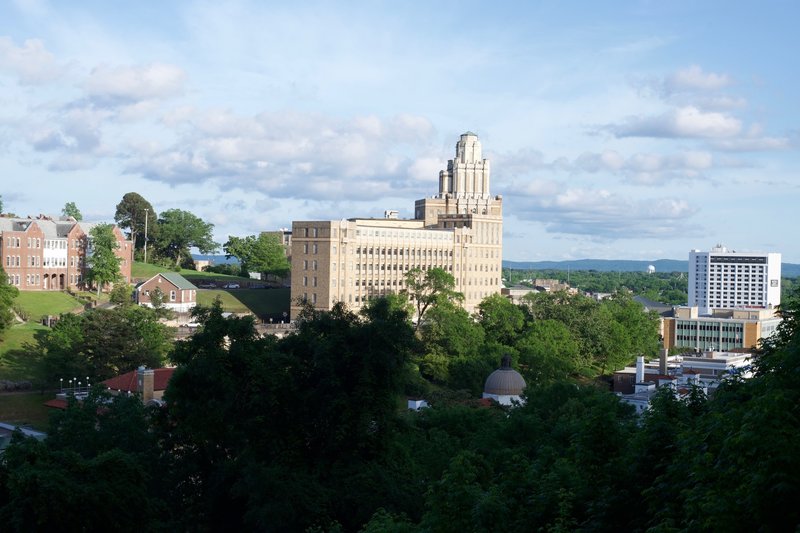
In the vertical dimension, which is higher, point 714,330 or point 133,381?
point 133,381

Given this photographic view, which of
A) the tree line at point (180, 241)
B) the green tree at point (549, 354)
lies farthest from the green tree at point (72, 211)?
the green tree at point (549, 354)

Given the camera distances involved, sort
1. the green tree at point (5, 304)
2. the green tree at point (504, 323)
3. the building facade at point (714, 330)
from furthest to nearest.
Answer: the building facade at point (714, 330)
the green tree at point (504, 323)
the green tree at point (5, 304)

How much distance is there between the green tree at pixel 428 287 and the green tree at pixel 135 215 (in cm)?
5484

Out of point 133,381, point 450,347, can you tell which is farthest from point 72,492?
point 450,347

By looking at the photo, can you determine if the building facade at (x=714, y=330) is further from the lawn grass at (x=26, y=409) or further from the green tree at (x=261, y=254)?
the lawn grass at (x=26, y=409)

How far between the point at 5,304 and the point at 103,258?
2802 cm

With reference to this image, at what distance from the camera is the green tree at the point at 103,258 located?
113562 millimetres

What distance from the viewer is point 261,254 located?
520 feet

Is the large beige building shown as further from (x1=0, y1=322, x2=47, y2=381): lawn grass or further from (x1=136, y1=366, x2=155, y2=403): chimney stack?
(x1=136, y1=366, x2=155, y2=403): chimney stack

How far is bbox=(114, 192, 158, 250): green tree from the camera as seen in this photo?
520 ft

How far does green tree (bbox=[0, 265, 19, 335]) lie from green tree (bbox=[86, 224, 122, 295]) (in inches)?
842

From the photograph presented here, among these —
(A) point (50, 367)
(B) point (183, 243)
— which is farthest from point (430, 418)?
(B) point (183, 243)

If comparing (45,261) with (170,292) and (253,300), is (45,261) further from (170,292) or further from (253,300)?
(253,300)

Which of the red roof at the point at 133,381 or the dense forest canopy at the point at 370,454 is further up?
the dense forest canopy at the point at 370,454
